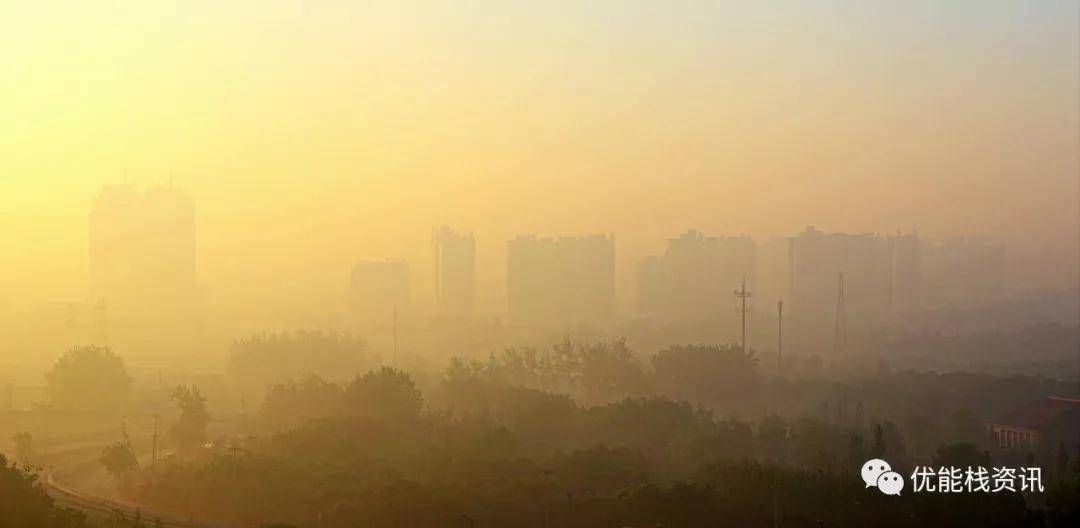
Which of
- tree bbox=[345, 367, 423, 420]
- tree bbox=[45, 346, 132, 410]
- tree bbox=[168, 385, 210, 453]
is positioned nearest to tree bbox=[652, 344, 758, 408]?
tree bbox=[345, 367, 423, 420]

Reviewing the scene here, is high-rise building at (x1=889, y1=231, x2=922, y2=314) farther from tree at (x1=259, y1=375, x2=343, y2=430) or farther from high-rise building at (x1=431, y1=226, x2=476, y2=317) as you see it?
tree at (x1=259, y1=375, x2=343, y2=430)

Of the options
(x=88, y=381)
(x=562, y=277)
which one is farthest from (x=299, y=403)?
(x=562, y=277)

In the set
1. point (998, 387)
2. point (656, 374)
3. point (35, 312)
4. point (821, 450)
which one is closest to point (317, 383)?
point (656, 374)

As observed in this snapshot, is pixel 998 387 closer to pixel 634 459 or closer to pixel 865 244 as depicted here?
pixel 634 459

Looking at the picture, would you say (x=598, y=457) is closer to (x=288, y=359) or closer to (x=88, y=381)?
(x=88, y=381)

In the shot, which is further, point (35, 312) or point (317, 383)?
point (35, 312)
